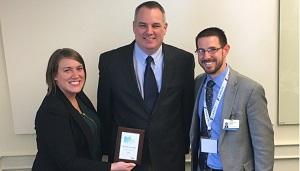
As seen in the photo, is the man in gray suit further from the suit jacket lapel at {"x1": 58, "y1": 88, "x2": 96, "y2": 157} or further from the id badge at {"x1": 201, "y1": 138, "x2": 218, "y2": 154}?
the suit jacket lapel at {"x1": 58, "y1": 88, "x2": 96, "y2": 157}

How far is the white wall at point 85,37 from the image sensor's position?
2559mm

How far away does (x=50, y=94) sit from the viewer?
78.6 inches

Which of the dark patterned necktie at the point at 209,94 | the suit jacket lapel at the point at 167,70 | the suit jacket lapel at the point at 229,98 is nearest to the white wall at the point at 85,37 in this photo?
the suit jacket lapel at the point at 167,70

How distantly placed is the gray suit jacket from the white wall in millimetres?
830

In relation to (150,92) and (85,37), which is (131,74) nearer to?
(150,92)

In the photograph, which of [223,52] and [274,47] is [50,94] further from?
[274,47]

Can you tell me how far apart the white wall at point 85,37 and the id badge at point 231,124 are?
0.92 m

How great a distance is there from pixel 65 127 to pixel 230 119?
3.12 feet

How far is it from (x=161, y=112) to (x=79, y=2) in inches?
43.0

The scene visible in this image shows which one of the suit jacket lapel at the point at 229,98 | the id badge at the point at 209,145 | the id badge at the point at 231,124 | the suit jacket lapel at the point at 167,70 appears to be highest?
the suit jacket lapel at the point at 167,70

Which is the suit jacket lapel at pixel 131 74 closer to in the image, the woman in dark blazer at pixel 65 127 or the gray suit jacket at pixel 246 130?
the woman in dark blazer at pixel 65 127

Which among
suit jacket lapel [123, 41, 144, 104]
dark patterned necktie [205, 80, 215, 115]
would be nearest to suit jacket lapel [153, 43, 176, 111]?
suit jacket lapel [123, 41, 144, 104]

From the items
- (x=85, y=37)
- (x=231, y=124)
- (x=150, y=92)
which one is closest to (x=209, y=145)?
(x=231, y=124)

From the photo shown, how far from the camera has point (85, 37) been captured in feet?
8.58
